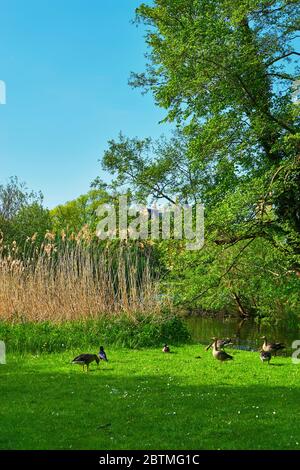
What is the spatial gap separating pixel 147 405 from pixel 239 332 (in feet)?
44.5

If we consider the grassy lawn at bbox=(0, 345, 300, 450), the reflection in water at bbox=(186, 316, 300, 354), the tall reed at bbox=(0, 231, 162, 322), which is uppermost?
the tall reed at bbox=(0, 231, 162, 322)

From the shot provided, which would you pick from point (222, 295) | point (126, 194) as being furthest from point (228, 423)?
point (126, 194)

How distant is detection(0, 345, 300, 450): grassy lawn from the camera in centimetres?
549

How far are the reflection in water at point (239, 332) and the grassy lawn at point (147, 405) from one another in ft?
21.4

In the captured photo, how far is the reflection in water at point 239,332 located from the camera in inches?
676

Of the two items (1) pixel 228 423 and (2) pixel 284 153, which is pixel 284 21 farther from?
(1) pixel 228 423

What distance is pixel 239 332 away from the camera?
65.6 ft

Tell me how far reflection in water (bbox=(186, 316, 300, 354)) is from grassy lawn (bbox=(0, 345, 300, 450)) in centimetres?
652

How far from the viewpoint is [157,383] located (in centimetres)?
836

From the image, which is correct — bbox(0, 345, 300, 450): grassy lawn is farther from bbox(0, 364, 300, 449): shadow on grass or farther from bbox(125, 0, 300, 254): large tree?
bbox(125, 0, 300, 254): large tree

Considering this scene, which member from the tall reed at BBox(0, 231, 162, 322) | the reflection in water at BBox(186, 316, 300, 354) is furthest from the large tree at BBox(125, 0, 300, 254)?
the reflection in water at BBox(186, 316, 300, 354)

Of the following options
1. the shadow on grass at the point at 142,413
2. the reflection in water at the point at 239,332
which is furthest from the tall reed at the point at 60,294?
the shadow on grass at the point at 142,413

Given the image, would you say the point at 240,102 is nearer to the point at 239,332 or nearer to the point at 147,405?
the point at 147,405

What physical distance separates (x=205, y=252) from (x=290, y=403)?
6.36 metres
